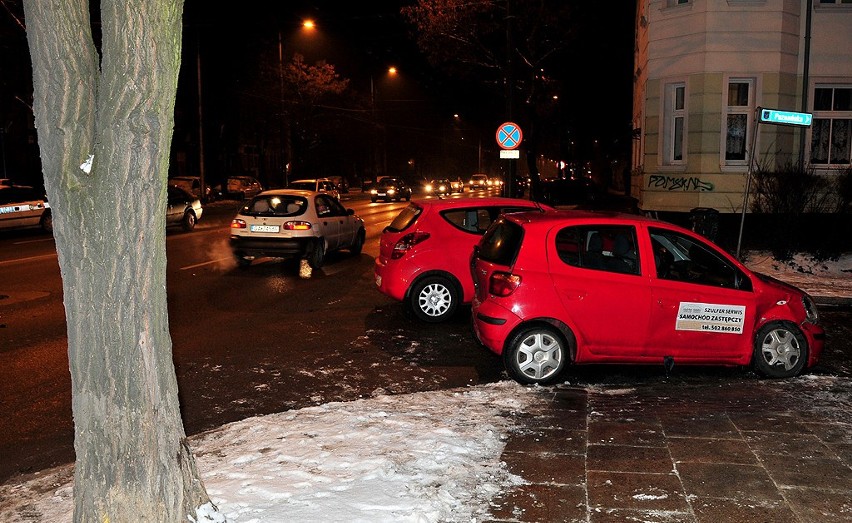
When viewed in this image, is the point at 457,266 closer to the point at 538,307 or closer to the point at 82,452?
the point at 538,307

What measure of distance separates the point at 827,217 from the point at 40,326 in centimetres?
1418

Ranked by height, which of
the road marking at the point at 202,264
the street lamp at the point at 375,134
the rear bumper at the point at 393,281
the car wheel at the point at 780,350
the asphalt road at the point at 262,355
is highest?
the street lamp at the point at 375,134

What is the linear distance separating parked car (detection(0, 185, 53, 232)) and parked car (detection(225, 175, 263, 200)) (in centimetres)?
2261

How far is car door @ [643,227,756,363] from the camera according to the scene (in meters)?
7.49

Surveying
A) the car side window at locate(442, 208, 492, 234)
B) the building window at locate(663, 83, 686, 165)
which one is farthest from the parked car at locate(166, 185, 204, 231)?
the car side window at locate(442, 208, 492, 234)

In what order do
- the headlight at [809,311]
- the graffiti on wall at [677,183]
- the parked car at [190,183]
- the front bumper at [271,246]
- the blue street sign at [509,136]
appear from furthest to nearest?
the parked car at [190,183]
the blue street sign at [509,136]
the graffiti on wall at [677,183]
the front bumper at [271,246]
the headlight at [809,311]

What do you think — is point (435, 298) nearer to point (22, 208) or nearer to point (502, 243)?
point (502, 243)

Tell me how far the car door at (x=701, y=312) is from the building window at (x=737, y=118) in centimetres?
1124

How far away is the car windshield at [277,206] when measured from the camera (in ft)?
52.9

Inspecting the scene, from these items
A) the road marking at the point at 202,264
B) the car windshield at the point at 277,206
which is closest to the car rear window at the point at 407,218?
the car windshield at the point at 277,206

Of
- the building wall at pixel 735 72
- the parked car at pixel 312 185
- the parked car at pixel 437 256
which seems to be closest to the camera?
the parked car at pixel 437 256

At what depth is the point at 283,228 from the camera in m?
15.9

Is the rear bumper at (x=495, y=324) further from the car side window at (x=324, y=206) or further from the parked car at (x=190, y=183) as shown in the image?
the parked car at (x=190, y=183)

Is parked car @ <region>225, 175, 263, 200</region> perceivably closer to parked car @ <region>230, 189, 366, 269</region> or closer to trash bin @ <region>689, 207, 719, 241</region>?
parked car @ <region>230, 189, 366, 269</region>
